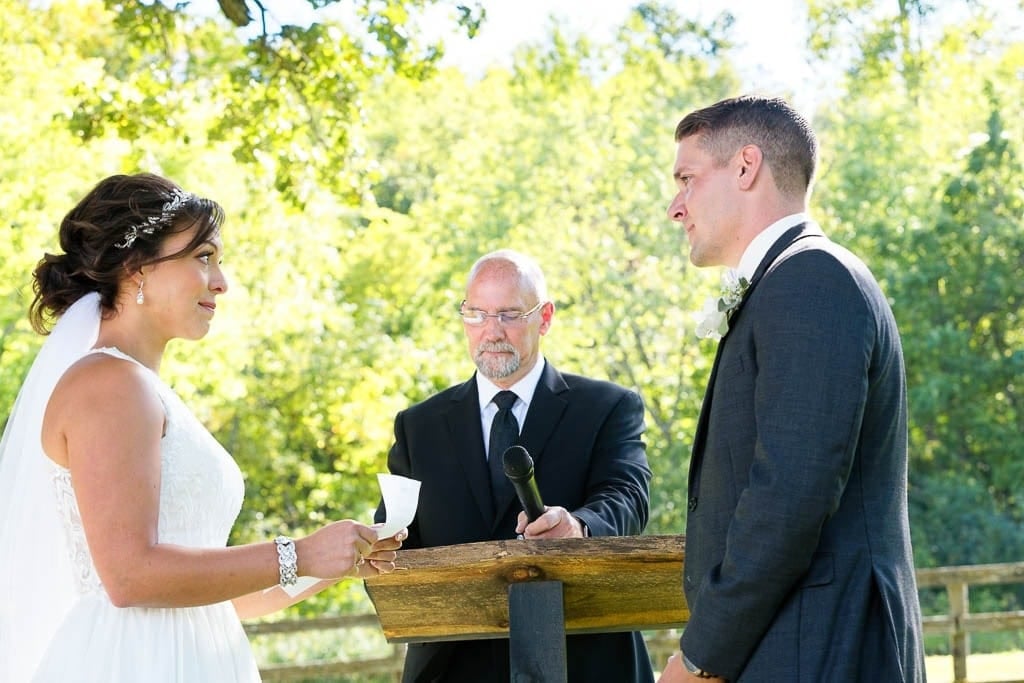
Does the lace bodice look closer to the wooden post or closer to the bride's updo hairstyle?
the bride's updo hairstyle

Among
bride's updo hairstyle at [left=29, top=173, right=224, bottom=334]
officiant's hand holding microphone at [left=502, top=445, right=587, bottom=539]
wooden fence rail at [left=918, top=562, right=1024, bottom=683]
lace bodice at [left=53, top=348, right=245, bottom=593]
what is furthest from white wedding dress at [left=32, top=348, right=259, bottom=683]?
wooden fence rail at [left=918, top=562, right=1024, bottom=683]

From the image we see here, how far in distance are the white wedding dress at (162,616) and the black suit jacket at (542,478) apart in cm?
90

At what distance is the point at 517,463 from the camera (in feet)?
11.3

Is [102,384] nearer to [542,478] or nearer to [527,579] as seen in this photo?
[527,579]

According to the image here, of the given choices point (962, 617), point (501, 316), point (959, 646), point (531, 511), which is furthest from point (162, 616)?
point (962, 617)

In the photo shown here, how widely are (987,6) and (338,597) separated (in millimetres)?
14689

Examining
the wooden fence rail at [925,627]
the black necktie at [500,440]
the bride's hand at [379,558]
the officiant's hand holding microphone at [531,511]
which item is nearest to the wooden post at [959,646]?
the wooden fence rail at [925,627]

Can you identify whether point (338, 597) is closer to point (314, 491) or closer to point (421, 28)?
point (314, 491)

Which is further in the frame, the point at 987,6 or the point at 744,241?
the point at 987,6

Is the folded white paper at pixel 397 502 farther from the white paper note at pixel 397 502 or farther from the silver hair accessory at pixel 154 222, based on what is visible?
the silver hair accessory at pixel 154 222

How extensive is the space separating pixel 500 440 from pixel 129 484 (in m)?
1.77

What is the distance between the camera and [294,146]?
1080 cm

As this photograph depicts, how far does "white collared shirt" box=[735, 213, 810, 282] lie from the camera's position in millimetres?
3262

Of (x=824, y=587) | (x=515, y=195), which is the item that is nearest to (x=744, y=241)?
(x=824, y=587)
